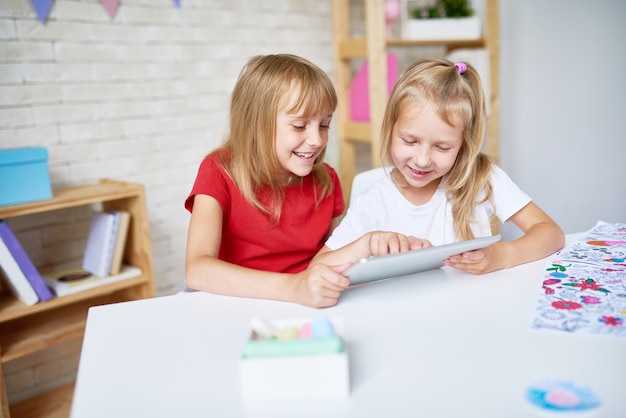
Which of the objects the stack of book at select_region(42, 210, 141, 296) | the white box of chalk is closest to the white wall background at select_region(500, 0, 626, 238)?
the stack of book at select_region(42, 210, 141, 296)

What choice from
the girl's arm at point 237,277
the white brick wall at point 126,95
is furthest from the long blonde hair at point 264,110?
the white brick wall at point 126,95

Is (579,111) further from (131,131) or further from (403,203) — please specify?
(131,131)

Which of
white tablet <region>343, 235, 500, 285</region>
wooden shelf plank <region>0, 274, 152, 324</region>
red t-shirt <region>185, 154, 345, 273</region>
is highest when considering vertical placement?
white tablet <region>343, 235, 500, 285</region>

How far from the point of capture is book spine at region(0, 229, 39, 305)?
179 cm

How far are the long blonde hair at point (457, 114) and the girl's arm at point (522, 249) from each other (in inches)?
4.6

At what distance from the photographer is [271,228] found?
4.87ft

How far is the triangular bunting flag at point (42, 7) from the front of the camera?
2031mm

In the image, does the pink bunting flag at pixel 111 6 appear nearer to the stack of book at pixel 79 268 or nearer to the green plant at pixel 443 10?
the stack of book at pixel 79 268

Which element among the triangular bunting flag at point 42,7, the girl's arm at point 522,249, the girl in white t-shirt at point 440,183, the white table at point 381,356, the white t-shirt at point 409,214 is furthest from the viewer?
the triangular bunting flag at point 42,7

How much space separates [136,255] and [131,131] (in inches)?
21.6

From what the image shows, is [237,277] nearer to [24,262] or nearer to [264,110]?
[264,110]

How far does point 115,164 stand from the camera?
2316 millimetres

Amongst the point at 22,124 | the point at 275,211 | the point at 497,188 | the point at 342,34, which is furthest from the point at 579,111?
the point at 22,124

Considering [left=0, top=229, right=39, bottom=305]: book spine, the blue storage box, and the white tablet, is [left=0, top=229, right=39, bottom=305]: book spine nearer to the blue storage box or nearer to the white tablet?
the blue storage box
